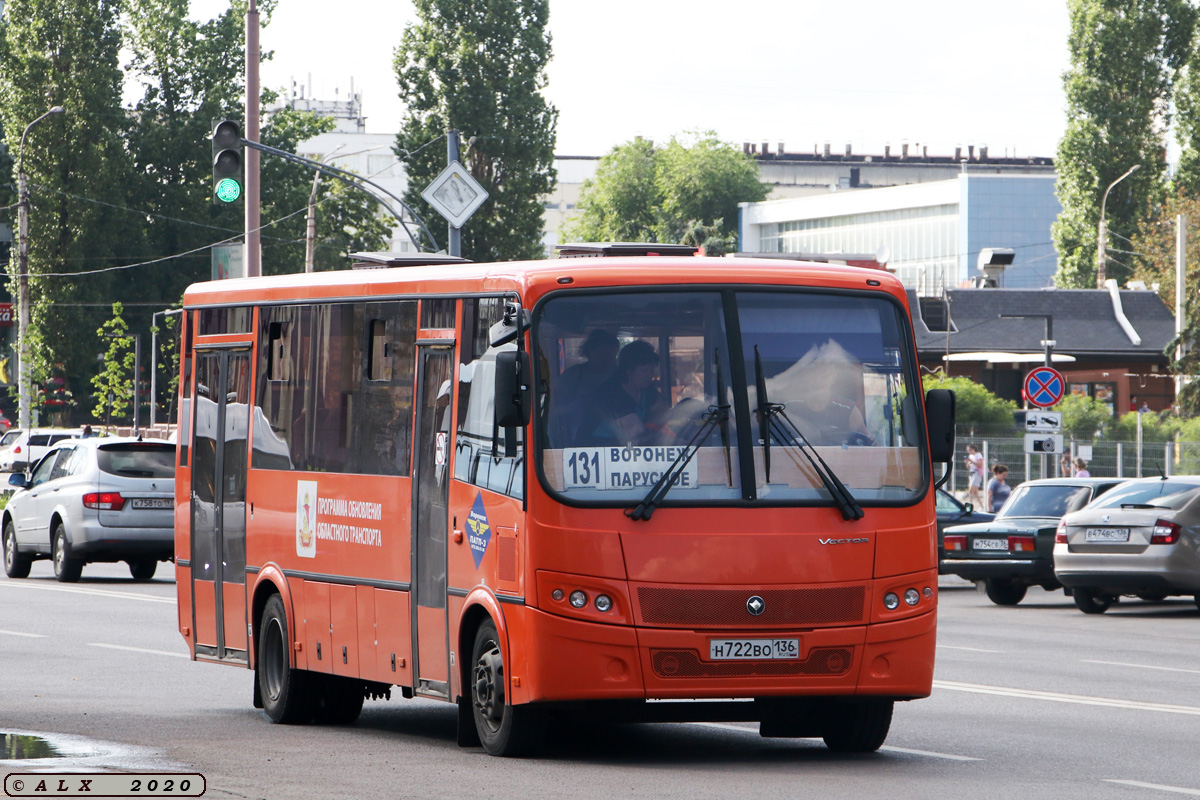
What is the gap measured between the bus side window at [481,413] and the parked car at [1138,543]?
1366 cm

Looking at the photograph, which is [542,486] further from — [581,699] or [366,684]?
[366,684]

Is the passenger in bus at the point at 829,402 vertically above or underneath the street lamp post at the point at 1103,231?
underneath

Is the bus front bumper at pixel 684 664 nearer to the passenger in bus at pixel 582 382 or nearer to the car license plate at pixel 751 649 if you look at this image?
the car license plate at pixel 751 649

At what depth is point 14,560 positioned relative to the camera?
27719mm

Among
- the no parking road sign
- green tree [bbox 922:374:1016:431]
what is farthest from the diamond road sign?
green tree [bbox 922:374:1016:431]

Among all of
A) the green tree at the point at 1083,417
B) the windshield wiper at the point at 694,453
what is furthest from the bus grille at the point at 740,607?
the green tree at the point at 1083,417

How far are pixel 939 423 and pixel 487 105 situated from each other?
6103 cm

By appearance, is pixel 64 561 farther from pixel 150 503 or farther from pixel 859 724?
pixel 859 724

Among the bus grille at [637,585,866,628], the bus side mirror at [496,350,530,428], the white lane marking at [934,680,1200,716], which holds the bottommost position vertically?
the white lane marking at [934,680,1200,716]

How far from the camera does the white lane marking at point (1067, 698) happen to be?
42.9 feet

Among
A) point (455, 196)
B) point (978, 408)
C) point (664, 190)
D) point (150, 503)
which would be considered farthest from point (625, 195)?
point (150, 503)

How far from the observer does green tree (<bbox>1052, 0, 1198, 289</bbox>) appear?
A: 238 ft

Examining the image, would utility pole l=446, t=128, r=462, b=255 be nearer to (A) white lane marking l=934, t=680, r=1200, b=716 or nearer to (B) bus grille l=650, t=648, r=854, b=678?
(A) white lane marking l=934, t=680, r=1200, b=716

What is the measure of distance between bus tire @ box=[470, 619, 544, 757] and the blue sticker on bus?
339mm
